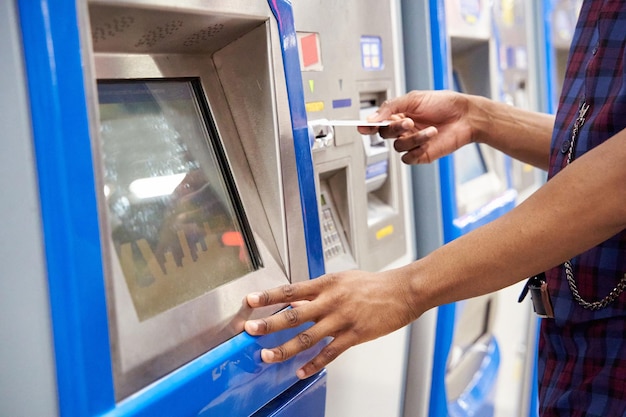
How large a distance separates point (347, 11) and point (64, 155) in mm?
945

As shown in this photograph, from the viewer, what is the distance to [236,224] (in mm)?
1162

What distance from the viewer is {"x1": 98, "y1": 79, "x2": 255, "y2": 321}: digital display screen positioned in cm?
95

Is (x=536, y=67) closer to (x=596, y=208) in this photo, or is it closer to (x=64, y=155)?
(x=596, y=208)

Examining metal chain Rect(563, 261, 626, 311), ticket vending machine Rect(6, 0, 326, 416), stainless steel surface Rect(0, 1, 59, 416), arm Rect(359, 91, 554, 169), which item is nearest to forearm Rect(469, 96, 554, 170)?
arm Rect(359, 91, 554, 169)

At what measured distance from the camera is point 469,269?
1075mm

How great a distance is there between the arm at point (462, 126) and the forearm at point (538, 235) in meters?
0.54

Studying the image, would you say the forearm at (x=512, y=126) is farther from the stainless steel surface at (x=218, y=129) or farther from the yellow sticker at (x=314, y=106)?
the stainless steel surface at (x=218, y=129)

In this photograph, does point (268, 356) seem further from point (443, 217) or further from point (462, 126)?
point (443, 217)

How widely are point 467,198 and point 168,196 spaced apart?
127cm

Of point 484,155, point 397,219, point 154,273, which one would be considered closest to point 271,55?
point 154,273

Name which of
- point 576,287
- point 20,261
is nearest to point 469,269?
point 576,287

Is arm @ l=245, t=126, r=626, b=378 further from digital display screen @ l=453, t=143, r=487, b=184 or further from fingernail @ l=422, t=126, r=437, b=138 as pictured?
digital display screen @ l=453, t=143, r=487, b=184

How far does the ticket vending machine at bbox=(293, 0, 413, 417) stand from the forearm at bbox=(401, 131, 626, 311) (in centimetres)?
42

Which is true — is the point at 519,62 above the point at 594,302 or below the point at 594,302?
above
